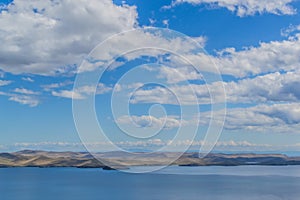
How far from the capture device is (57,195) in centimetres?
14500

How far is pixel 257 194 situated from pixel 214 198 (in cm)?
1845

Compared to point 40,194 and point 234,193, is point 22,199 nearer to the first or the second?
point 40,194

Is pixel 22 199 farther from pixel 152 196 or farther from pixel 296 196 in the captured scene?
pixel 296 196

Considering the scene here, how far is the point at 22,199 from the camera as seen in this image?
135250 mm

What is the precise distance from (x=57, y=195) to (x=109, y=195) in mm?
19969

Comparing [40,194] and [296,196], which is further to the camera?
[40,194]

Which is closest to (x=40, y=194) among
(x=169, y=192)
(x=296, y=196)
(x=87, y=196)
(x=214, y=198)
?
(x=87, y=196)

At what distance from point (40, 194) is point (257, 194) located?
83462 mm

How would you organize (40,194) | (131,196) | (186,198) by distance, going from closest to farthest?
(186,198) < (131,196) < (40,194)

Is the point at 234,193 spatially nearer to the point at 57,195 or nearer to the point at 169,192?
the point at 169,192

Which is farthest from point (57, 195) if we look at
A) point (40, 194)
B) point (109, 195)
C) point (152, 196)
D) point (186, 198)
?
point (186, 198)

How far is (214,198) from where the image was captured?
134000mm

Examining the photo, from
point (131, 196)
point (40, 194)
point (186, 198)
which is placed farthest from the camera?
point (40, 194)

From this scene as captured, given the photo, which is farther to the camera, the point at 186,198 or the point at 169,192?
the point at 169,192
